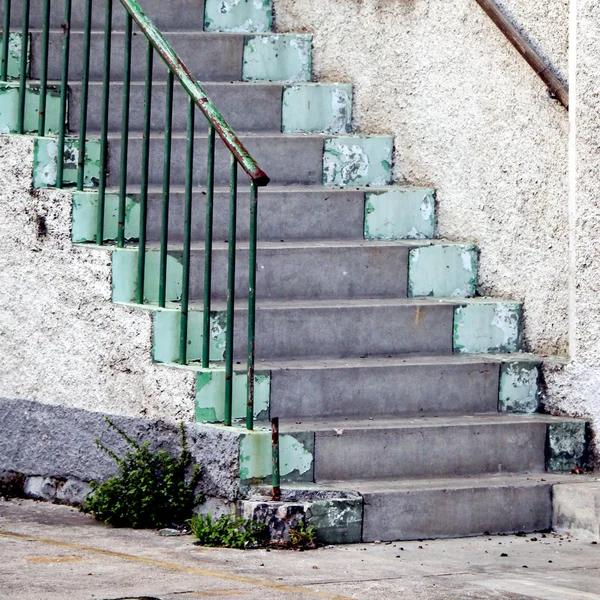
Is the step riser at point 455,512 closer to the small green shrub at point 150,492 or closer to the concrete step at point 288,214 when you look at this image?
the small green shrub at point 150,492

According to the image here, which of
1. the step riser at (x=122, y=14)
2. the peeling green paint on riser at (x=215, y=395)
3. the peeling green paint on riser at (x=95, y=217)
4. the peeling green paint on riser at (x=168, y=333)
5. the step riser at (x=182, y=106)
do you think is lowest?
the peeling green paint on riser at (x=215, y=395)

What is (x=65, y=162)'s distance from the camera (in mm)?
5844

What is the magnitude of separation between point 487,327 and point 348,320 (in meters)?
0.67

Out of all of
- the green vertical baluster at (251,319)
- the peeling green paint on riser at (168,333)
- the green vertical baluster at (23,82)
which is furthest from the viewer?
the green vertical baluster at (23,82)

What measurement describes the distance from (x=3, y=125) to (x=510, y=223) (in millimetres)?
2277

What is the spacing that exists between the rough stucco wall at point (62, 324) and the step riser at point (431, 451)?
1.94 ft

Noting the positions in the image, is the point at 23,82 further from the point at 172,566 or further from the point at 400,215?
the point at 172,566

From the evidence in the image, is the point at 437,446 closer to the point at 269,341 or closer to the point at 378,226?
the point at 269,341

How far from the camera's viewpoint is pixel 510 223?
19.8 feet

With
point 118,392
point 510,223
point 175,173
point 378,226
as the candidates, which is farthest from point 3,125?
point 510,223

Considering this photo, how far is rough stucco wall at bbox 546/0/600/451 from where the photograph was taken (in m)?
5.50

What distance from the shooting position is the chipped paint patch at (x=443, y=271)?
6.07 m

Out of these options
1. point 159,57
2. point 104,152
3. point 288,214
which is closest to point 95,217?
point 104,152

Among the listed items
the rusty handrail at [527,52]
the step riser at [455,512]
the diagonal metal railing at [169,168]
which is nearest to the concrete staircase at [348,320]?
the step riser at [455,512]
